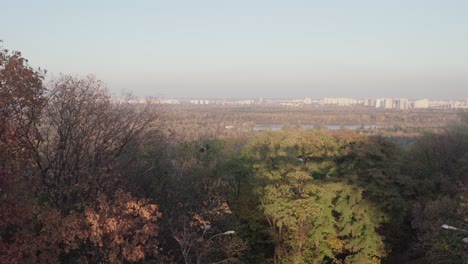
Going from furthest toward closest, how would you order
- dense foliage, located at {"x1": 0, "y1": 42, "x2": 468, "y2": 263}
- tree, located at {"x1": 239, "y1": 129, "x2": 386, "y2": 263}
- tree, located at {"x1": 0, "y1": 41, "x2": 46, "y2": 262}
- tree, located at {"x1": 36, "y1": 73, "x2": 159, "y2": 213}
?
tree, located at {"x1": 239, "y1": 129, "x2": 386, "y2": 263} → tree, located at {"x1": 36, "y1": 73, "x2": 159, "y2": 213} → dense foliage, located at {"x1": 0, "y1": 42, "x2": 468, "y2": 263} → tree, located at {"x1": 0, "y1": 41, "x2": 46, "y2": 262}

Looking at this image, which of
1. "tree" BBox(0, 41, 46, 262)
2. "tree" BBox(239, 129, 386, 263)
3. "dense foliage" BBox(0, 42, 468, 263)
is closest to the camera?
"tree" BBox(0, 41, 46, 262)

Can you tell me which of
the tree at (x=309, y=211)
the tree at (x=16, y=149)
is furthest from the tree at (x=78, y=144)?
the tree at (x=309, y=211)

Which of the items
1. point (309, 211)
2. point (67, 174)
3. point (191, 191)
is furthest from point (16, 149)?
point (309, 211)

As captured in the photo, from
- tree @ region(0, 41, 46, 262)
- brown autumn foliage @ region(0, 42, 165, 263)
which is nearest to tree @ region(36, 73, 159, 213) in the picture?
brown autumn foliage @ region(0, 42, 165, 263)

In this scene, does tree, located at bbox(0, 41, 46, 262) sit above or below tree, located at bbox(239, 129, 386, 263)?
above

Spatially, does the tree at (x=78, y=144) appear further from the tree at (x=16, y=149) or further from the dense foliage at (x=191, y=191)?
the tree at (x=16, y=149)

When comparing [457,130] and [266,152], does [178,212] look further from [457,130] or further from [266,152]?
[457,130]

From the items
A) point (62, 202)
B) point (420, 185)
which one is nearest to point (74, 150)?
point (62, 202)

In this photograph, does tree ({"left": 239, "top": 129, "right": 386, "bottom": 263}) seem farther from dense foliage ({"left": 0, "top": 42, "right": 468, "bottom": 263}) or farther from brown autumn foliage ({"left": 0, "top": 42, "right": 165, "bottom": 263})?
brown autumn foliage ({"left": 0, "top": 42, "right": 165, "bottom": 263})

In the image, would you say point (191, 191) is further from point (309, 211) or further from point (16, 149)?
point (16, 149)
